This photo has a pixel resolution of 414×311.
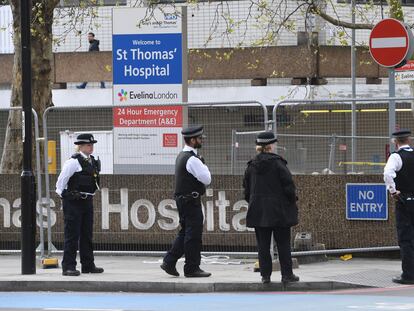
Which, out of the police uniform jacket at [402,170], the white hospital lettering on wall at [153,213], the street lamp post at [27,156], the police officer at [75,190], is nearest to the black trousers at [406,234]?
the police uniform jacket at [402,170]

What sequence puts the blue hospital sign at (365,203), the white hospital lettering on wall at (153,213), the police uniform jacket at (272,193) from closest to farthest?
1. the police uniform jacket at (272,193)
2. the blue hospital sign at (365,203)
3. the white hospital lettering on wall at (153,213)

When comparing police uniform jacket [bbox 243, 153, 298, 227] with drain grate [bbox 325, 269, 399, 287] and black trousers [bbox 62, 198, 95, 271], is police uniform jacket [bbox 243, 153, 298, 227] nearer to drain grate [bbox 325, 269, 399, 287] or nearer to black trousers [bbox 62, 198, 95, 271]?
drain grate [bbox 325, 269, 399, 287]

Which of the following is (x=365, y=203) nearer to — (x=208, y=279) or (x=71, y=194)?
(x=208, y=279)

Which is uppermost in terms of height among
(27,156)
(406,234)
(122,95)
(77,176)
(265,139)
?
(122,95)

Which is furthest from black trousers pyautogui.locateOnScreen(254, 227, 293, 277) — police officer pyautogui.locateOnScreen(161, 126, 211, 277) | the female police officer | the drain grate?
police officer pyautogui.locateOnScreen(161, 126, 211, 277)

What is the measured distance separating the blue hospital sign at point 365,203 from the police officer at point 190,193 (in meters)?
2.74

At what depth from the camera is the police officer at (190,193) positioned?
42.7 feet

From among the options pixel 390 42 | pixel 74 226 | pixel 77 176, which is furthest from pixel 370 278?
pixel 77 176

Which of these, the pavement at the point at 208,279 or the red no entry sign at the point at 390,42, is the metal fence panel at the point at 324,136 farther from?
the pavement at the point at 208,279

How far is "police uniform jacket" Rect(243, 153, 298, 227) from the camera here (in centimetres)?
1240

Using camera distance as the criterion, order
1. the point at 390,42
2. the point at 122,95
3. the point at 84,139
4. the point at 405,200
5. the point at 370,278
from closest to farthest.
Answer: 1. the point at 405,200
2. the point at 370,278
3. the point at 84,139
4. the point at 390,42
5. the point at 122,95

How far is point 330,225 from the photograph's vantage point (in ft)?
49.3

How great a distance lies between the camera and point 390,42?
46.9ft

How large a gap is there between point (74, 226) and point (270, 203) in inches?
111
